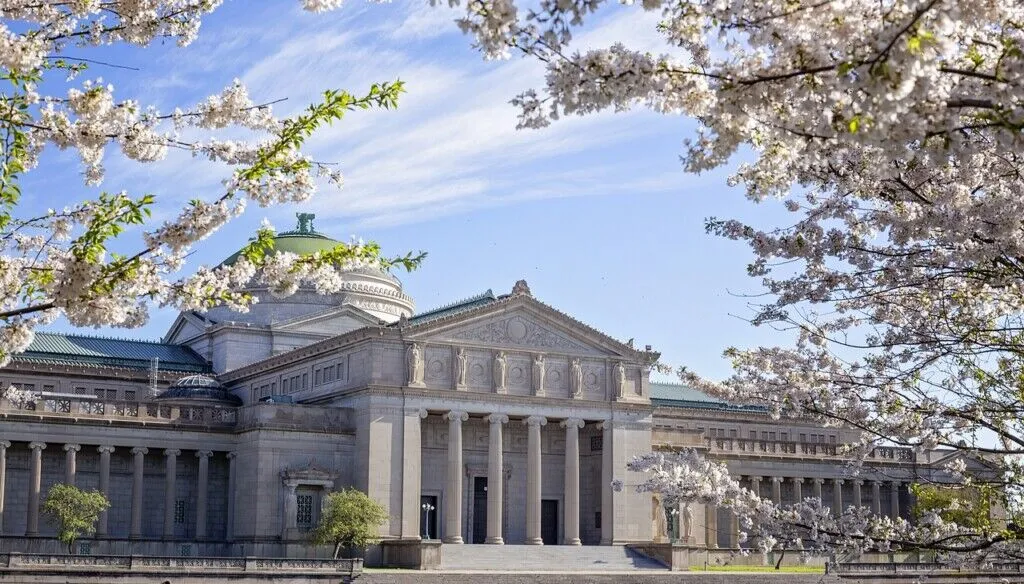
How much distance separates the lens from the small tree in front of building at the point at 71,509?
67125 millimetres

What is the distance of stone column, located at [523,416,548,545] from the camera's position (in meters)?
79.3

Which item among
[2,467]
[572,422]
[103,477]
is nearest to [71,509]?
[2,467]

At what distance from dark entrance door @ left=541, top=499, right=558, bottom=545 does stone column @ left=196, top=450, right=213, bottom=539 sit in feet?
70.3

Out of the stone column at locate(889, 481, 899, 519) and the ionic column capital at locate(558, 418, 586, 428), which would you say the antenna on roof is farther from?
the stone column at locate(889, 481, 899, 519)

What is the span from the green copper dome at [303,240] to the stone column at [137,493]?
2415 centimetres

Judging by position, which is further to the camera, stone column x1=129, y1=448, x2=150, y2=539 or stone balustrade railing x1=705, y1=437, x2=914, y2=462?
stone balustrade railing x1=705, y1=437, x2=914, y2=462

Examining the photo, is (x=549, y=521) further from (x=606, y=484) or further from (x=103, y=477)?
(x=103, y=477)

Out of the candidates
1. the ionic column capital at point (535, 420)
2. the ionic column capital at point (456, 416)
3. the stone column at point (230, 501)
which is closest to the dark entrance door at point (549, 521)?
the ionic column capital at point (535, 420)

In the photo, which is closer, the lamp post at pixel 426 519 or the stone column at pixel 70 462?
the stone column at pixel 70 462

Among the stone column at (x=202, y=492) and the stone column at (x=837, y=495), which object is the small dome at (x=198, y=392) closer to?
the stone column at (x=202, y=492)

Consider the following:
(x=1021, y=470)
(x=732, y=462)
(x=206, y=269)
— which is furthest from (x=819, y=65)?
(x=732, y=462)

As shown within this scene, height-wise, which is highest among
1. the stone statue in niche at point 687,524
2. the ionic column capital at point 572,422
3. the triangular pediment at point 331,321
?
the triangular pediment at point 331,321

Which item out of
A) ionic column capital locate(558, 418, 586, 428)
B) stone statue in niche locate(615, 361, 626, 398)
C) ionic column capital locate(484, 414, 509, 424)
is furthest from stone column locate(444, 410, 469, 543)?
stone statue in niche locate(615, 361, 626, 398)

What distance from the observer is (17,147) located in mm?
17094
